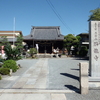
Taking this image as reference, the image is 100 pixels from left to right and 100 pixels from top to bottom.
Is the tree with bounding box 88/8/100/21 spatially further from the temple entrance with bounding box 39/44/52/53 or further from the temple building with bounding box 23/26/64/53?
the temple entrance with bounding box 39/44/52/53

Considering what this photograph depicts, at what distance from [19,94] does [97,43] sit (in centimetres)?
412

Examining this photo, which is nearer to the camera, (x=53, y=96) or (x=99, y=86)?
(x=53, y=96)

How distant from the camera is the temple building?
2795 centimetres

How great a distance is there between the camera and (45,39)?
27.9 metres

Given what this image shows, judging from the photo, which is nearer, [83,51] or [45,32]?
[83,51]

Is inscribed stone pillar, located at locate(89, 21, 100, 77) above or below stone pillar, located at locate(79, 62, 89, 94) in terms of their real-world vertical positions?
above

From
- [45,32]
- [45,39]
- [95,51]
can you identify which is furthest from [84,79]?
[45,32]

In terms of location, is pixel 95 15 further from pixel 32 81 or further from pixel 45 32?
pixel 45 32

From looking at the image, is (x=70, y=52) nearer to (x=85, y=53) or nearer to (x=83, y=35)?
(x=85, y=53)

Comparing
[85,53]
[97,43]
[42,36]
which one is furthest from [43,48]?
[97,43]

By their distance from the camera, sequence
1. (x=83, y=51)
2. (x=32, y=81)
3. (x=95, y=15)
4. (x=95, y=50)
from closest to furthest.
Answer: (x=95, y=50)
(x=32, y=81)
(x=95, y=15)
(x=83, y=51)

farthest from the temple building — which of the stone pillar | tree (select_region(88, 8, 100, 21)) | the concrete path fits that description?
the stone pillar

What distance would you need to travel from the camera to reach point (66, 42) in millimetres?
26094

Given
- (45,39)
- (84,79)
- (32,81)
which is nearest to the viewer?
(84,79)
